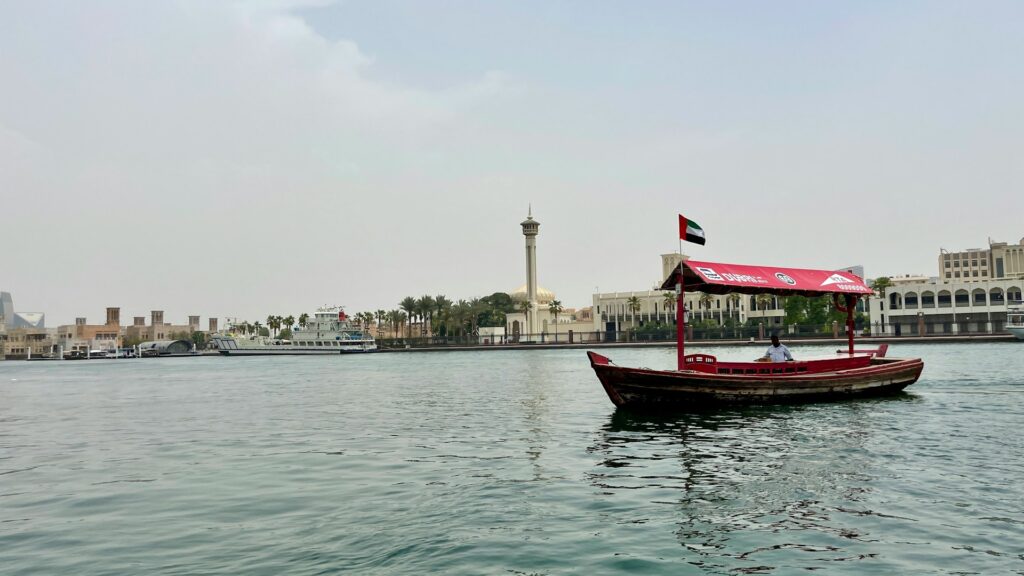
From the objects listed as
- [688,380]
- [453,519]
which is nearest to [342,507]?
[453,519]

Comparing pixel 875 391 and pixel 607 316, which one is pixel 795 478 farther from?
pixel 607 316

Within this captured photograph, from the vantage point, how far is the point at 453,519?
33.9ft

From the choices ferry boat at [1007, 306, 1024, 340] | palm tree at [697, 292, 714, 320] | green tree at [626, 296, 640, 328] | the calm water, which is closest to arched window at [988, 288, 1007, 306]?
ferry boat at [1007, 306, 1024, 340]

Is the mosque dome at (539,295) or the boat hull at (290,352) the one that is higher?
the mosque dome at (539,295)

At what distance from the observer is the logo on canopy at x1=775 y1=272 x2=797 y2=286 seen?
25734 mm

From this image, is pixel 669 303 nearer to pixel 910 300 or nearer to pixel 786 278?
pixel 910 300

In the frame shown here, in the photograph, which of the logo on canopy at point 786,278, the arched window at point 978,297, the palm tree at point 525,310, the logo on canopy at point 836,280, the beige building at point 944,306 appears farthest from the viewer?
the palm tree at point 525,310

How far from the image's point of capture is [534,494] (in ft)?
38.7

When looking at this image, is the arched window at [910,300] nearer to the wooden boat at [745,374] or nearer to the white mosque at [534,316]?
the white mosque at [534,316]

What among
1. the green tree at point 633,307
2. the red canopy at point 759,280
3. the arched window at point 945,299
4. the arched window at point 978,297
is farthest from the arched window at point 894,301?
the red canopy at point 759,280

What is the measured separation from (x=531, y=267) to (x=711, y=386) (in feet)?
433

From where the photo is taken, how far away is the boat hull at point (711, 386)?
22391 mm

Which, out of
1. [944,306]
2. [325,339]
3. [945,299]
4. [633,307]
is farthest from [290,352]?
[945,299]

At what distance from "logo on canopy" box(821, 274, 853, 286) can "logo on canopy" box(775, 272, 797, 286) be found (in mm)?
Answer: 2257
